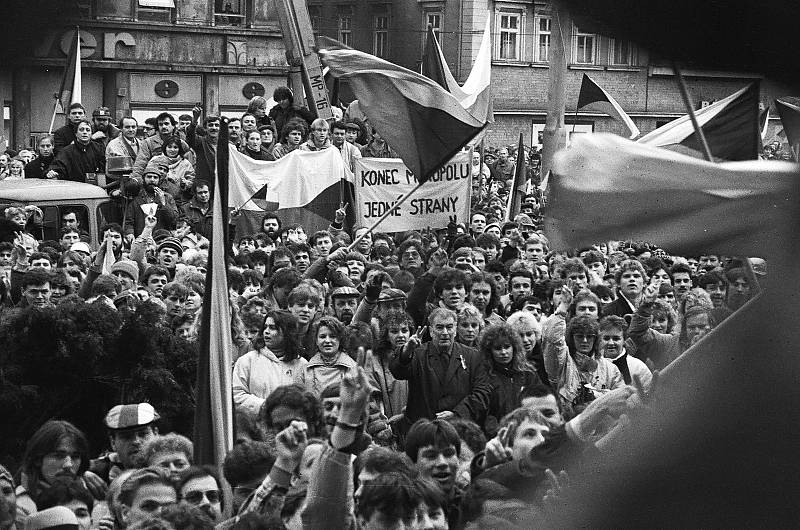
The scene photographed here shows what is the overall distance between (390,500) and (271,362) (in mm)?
3336

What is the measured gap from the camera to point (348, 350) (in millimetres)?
6586

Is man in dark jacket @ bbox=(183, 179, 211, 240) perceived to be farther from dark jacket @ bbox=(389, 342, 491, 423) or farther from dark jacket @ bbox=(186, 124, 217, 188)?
dark jacket @ bbox=(389, 342, 491, 423)

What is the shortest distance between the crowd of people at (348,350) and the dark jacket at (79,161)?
4cm

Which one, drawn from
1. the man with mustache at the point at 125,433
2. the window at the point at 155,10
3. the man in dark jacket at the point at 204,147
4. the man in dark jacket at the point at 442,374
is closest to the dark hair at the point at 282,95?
the man in dark jacket at the point at 204,147

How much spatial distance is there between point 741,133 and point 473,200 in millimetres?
13521

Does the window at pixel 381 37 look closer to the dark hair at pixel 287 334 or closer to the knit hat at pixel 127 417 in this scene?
the knit hat at pixel 127 417

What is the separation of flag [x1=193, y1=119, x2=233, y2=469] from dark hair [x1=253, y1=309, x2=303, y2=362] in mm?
2292

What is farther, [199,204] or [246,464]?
[199,204]

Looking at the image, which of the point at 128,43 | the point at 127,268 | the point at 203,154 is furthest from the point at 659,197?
the point at 203,154

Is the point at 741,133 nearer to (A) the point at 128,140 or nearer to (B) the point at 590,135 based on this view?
(B) the point at 590,135

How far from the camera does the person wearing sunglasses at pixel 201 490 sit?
371 centimetres

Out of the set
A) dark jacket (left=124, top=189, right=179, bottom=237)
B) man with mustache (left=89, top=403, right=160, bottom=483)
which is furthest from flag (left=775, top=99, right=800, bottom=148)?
dark jacket (left=124, top=189, right=179, bottom=237)

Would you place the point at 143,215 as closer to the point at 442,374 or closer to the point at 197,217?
the point at 197,217

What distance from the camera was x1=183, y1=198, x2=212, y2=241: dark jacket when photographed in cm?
1211
